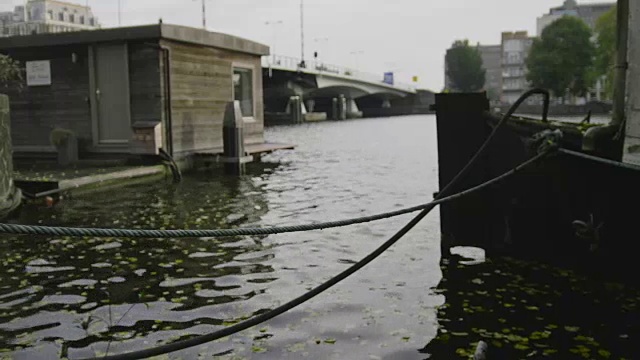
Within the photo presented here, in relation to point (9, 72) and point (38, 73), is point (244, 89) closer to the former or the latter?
point (38, 73)

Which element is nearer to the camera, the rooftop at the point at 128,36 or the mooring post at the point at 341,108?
the rooftop at the point at 128,36

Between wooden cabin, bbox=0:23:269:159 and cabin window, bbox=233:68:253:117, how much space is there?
138cm

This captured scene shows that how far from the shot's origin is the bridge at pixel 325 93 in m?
69.2

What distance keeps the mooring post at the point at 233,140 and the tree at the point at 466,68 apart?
106m

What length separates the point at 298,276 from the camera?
727 centimetres

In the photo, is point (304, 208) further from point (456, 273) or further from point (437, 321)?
point (437, 321)

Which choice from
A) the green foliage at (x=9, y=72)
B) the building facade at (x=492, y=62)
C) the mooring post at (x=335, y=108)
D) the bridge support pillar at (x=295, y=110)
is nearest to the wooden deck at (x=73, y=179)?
the green foliage at (x=9, y=72)

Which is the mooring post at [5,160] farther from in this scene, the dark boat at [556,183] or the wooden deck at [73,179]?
the dark boat at [556,183]

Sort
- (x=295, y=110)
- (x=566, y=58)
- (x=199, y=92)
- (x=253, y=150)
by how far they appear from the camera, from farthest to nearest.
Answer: (x=295, y=110)
(x=566, y=58)
(x=253, y=150)
(x=199, y=92)

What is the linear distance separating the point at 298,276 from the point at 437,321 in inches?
77.9

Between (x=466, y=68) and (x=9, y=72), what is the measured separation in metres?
109

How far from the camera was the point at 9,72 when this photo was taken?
18.5m

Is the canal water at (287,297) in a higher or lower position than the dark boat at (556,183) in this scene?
lower

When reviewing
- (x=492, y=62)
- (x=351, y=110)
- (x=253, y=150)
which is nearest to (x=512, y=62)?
(x=492, y=62)
